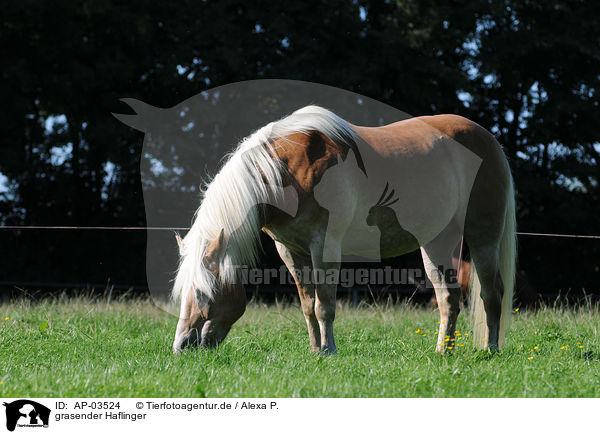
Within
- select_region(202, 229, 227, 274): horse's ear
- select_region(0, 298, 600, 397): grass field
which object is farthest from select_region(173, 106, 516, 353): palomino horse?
select_region(0, 298, 600, 397): grass field

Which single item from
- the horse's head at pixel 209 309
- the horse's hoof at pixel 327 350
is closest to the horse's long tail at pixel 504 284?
the horse's hoof at pixel 327 350

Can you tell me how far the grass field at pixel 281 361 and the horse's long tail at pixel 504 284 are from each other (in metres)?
0.17

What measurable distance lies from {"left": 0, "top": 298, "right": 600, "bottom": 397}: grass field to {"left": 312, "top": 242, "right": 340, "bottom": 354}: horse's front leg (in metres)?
0.17

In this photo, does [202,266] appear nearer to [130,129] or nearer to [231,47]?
[231,47]

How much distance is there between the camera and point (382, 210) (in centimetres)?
462

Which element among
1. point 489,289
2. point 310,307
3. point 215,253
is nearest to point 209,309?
point 215,253

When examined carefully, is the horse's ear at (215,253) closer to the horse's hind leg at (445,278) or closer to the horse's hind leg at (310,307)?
the horse's hind leg at (310,307)

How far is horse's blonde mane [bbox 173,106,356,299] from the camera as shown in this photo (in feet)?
13.0

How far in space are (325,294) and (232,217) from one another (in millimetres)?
965

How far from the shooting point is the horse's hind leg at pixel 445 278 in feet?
16.5

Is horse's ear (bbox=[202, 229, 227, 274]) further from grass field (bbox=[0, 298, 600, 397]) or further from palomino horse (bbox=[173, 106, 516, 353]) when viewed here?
grass field (bbox=[0, 298, 600, 397])
